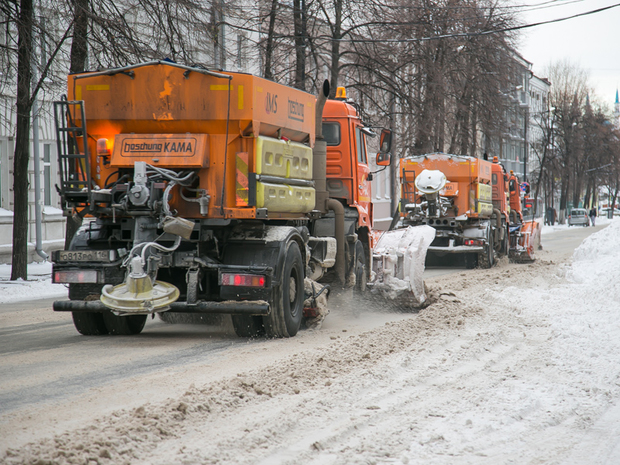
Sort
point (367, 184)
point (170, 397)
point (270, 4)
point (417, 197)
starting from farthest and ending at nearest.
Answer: point (270, 4) → point (417, 197) → point (367, 184) → point (170, 397)

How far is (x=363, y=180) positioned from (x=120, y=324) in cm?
425

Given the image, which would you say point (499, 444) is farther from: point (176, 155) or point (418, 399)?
point (176, 155)

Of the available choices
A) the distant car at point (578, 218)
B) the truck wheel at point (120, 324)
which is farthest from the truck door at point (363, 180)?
the distant car at point (578, 218)

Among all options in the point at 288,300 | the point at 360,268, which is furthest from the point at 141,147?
the point at 360,268

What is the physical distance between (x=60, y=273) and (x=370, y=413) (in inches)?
158

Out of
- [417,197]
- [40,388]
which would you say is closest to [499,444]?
[40,388]

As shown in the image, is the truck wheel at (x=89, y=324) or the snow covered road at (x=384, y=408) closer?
the snow covered road at (x=384, y=408)

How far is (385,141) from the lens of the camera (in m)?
11.0

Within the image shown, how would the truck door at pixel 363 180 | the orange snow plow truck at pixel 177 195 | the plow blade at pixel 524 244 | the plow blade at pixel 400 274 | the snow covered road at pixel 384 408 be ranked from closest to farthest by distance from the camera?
the snow covered road at pixel 384 408 < the orange snow plow truck at pixel 177 195 < the truck door at pixel 363 180 < the plow blade at pixel 400 274 < the plow blade at pixel 524 244

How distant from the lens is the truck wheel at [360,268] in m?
10.7

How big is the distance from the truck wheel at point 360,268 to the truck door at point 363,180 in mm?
351

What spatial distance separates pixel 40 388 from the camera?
5.70m

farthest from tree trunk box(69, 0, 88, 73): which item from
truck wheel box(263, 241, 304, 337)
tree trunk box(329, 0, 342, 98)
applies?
tree trunk box(329, 0, 342, 98)

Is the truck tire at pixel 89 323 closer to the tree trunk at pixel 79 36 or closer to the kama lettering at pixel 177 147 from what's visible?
the kama lettering at pixel 177 147
